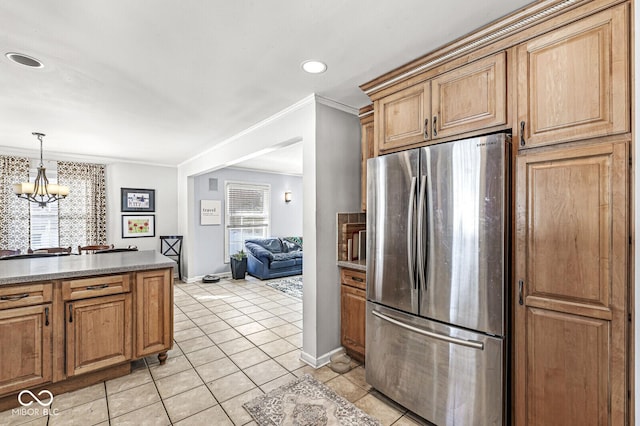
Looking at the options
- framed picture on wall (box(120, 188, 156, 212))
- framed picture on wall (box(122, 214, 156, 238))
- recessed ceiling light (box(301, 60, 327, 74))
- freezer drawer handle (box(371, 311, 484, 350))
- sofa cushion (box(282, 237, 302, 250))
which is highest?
recessed ceiling light (box(301, 60, 327, 74))

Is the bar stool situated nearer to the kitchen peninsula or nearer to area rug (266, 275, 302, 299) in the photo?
area rug (266, 275, 302, 299)

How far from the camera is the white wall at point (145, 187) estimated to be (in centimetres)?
575

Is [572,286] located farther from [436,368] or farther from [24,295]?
[24,295]

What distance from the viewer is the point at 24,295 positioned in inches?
84.7

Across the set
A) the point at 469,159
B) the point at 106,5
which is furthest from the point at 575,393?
the point at 106,5

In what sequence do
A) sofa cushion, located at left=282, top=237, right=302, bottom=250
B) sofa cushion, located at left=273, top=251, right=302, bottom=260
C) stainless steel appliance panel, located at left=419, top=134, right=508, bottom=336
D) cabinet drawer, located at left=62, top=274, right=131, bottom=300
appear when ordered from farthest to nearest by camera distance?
1. sofa cushion, located at left=282, top=237, right=302, bottom=250
2. sofa cushion, located at left=273, top=251, right=302, bottom=260
3. cabinet drawer, located at left=62, top=274, right=131, bottom=300
4. stainless steel appliance panel, located at left=419, top=134, right=508, bottom=336

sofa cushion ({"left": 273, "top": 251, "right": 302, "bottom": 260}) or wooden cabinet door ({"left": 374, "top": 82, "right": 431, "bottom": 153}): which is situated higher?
wooden cabinet door ({"left": 374, "top": 82, "right": 431, "bottom": 153})

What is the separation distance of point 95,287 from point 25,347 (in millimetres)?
553

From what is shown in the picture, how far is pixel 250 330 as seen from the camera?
11.9 feet

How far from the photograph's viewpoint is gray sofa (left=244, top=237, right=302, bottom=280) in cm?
629

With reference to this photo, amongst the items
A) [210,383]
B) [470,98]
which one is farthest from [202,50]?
[210,383]

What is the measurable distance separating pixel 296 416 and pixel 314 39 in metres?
2.54

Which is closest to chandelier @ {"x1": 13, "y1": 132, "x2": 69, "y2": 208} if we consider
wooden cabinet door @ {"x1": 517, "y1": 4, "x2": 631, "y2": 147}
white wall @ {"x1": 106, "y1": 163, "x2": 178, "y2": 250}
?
white wall @ {"x1": 106, "y1": 163, "x2": 178, "y2": 250}

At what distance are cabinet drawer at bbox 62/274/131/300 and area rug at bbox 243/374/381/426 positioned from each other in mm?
1449
